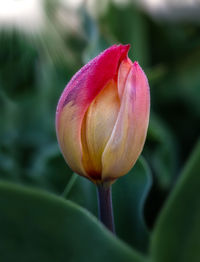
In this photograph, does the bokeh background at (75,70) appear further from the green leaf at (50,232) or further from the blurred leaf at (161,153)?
the green leaf at (50,232)

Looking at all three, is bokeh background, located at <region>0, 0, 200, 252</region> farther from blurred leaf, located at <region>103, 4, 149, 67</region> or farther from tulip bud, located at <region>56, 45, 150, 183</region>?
tulip bud, located at <region>56, 45, 150, 183</region>

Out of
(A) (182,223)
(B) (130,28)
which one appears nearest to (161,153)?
(B) (130,28)

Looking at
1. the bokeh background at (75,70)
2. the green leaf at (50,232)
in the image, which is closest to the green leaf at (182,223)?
the green leaf at (50,232)

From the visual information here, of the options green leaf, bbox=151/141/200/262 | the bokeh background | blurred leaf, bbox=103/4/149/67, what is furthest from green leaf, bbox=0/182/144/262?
blurred leaf, bbox=103/4/149/67

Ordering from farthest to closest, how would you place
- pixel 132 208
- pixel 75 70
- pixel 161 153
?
pixel 75 70
pixel 161 153
pixel 132 208

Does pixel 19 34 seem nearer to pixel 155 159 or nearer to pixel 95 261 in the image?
pixel 155 159

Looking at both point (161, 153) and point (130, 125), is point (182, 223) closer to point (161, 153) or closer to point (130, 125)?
point (130, 125)

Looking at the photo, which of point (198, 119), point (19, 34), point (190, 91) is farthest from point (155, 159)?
point (19, 34)
